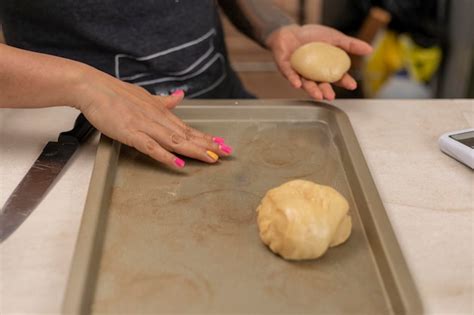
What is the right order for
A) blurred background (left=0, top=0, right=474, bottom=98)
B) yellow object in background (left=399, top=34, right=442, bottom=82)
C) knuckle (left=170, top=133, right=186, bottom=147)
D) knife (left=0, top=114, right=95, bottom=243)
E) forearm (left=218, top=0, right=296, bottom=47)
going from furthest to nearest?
yellow object in background (left=399, top=34, right=442, bottom=82)
blurred background (left=0, top=0, right=474, bottom=98)
forearm (left=218, top=0, right=296, bottom=47)
knuckle (left=170, top=133, right=186, bottom=147)
knife (left=0, top=114, right=95, bottom=243)

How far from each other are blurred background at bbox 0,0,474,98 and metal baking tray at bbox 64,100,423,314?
1072mm

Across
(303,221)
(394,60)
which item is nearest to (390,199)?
(303,221)

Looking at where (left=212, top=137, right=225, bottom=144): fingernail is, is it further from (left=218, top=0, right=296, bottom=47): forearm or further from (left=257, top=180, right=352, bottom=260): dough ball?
(left=218, top=0, right=296, bottom=47): forearm

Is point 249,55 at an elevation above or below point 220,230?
below

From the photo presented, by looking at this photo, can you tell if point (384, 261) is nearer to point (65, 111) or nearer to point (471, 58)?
point (65, 111)

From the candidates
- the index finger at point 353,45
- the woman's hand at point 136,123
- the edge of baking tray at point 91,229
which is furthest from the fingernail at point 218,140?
the index finger at point 353,45

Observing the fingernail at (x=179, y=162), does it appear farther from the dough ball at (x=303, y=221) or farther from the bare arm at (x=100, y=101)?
the dough ball at (x=303, y=221)

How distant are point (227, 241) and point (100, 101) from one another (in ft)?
0.91

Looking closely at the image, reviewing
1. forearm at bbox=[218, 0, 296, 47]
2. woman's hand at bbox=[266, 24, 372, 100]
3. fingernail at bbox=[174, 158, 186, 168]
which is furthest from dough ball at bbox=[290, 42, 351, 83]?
fingernail at bbox=[174, 158, 186, 168]

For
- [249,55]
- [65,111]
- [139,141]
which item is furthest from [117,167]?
[249,55]

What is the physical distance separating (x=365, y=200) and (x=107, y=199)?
32cm

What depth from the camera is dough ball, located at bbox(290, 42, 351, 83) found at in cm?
98

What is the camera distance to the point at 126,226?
2.37 ft

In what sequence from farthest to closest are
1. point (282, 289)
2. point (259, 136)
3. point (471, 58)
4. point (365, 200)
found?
point (471, 58) < point (259, 136) < point (365, 200) < point (282, 289)
